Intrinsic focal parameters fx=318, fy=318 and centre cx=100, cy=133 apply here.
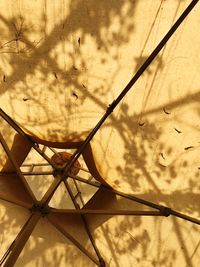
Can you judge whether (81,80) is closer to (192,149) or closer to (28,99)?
(28,99)

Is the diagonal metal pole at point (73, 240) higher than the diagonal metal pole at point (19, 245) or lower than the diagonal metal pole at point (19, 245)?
higher

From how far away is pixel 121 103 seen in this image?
167 centimetres

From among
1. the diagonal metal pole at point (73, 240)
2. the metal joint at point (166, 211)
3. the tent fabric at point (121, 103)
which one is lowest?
the diagonal metal pole at point (73, 240)

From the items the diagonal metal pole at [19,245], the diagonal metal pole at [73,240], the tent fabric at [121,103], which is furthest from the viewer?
the diagonal metal pole at [73,240]

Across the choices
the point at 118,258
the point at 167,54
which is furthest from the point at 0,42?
the point at 118,258

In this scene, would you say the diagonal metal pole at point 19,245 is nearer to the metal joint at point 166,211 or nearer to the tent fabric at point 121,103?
the tent fabric at point 121,103

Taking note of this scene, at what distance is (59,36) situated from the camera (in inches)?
63.2

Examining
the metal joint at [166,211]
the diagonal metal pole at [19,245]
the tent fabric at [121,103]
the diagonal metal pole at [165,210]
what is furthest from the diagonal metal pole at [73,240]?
the metal joint at [166,211]

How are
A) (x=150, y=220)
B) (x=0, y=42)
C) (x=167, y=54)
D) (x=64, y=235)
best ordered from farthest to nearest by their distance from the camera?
(x=64, y=235)
(x=150, y=220)
(x=0, y=42)
(x=167, y=54)

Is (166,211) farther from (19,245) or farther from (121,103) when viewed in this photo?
(19,245)

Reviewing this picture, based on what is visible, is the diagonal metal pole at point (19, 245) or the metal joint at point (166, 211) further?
the metal joint at point (166, 211)

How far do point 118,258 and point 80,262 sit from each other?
0.79ft

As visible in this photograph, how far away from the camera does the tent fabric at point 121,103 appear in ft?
5.00

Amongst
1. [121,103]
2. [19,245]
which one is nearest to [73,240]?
[19,245]
